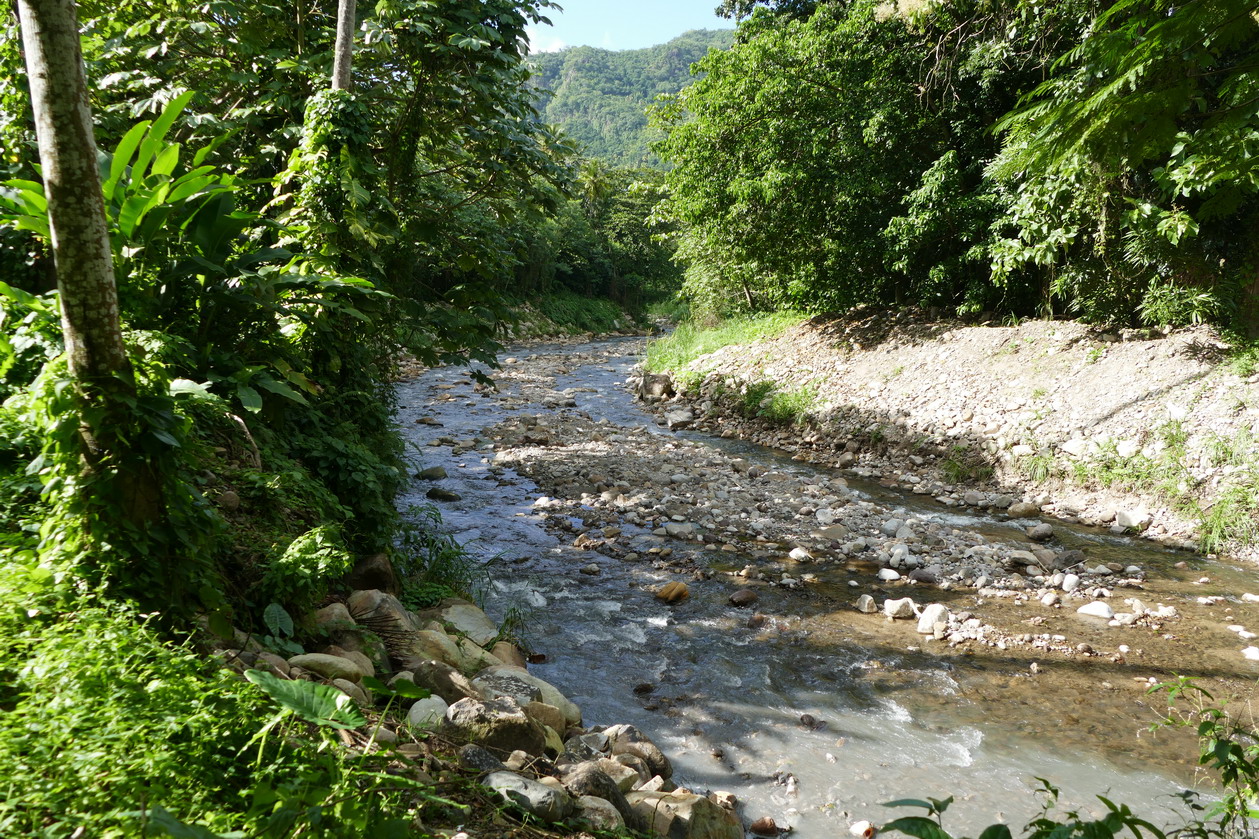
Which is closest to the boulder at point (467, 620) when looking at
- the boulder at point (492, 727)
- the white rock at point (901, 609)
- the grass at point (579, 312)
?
the boulder at point (492, 727)

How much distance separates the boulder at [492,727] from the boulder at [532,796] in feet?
1.35

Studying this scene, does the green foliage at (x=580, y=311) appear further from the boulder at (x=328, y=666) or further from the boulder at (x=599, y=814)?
the boulder at (x=599, y=814)

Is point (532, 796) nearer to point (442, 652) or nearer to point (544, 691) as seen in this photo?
point (544, 691)

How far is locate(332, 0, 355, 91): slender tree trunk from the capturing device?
5.47 metres

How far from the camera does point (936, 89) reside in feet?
38.4

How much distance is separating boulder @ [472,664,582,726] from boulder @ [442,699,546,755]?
1.84 ft

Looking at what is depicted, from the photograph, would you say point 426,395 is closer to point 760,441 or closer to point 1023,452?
point 760,441

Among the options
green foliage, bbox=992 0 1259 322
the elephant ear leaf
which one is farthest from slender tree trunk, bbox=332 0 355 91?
green foliage, bbox=992 0 1259 322

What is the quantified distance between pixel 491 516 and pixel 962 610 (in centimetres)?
482

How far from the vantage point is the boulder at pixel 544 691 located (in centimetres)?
378

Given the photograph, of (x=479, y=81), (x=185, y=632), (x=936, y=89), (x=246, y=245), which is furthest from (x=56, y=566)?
(x=936, y=89)

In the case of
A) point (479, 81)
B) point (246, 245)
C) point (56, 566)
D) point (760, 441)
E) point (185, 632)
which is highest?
point (479, 81)

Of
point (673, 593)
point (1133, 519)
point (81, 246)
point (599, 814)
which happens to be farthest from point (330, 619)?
point (1133, 519)

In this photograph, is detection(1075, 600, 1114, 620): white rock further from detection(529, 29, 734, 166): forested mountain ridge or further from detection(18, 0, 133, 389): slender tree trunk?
detection(529, 29, 734, 166): forested mountain ridge
